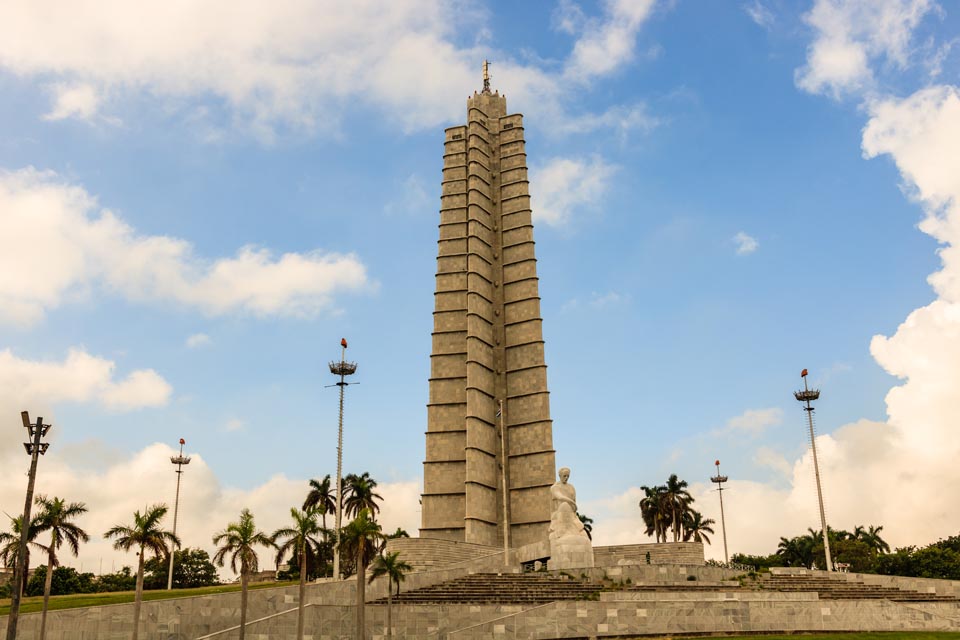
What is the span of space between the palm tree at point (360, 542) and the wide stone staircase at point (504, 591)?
17.1ft

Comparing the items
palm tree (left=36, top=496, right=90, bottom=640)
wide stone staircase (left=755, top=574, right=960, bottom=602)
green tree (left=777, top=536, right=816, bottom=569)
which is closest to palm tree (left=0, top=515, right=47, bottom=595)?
palm tree (left=36, top=496, right=90, bottom=640)

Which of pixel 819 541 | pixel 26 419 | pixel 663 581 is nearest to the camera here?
pixel 26 419

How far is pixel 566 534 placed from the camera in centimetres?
4353

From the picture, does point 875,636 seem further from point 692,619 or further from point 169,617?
point 169,617

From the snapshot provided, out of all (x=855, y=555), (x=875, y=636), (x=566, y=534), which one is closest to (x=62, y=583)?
(x=566, y=534)

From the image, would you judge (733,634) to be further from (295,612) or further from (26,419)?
(26,419)

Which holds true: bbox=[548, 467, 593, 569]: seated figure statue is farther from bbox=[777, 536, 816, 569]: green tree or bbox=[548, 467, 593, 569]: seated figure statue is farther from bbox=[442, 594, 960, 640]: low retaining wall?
bbox=[777, 536, 816, 569]: green tree

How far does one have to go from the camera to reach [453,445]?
61.7 metres

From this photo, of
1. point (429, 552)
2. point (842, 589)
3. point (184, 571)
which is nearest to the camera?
point (842, 589)

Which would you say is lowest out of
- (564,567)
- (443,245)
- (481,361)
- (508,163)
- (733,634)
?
(733,634)

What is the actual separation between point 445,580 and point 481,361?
2407cm

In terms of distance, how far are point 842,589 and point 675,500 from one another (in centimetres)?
2991

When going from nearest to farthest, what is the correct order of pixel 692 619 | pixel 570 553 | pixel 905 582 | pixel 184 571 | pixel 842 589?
1. pixel 692 619
2. pixel 842 589
3. pixel 570 553
4. pixel 905 582
5. pixel 184 571

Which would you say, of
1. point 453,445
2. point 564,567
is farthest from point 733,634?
point 453,445
